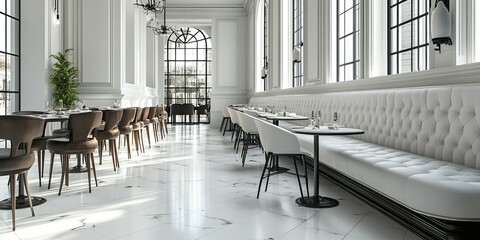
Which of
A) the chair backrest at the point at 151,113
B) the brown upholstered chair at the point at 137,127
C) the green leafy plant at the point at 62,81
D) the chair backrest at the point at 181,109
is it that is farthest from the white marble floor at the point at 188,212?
the chair backrest at the point at 181,109

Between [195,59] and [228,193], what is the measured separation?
45.5ft

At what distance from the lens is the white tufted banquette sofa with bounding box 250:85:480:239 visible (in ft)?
7.71

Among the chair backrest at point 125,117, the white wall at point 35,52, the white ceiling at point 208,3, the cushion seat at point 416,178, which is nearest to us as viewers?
the cushion seat at point 416,178

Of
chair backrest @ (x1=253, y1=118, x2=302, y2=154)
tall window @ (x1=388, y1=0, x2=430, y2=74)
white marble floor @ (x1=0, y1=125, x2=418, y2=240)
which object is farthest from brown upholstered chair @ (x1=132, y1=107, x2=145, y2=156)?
tall window @ (x1=388, y1=0, x2=430, y2=74)

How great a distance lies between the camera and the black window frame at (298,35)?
30.6 ft

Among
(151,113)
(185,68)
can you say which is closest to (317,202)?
(151,113)

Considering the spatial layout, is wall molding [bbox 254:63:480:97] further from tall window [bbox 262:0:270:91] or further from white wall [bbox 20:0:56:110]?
white wall [bbox 20:0:56:110]

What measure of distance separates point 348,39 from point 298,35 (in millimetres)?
3007

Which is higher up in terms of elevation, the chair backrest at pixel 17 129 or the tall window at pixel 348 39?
the tall window at pixel 348 39

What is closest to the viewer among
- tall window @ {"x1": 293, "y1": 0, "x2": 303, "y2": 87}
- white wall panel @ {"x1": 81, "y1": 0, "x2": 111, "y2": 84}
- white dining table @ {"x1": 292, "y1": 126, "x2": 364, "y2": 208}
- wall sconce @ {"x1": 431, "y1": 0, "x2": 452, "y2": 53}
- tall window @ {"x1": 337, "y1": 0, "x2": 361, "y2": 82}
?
wall sconce @ {"x1": 431, "y1": 0, "x2": 452, "y2": 53}

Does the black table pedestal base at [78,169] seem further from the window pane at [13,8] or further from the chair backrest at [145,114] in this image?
the window pane at [13,8]

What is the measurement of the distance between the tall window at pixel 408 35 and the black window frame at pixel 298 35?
404 centimetres

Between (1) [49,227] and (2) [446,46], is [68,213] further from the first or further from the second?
(2) [446,46]

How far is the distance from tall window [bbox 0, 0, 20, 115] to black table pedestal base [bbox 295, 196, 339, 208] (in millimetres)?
6639
